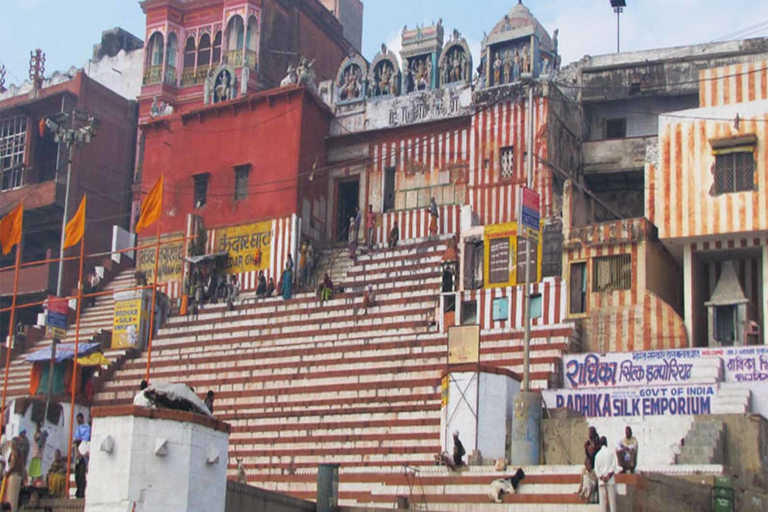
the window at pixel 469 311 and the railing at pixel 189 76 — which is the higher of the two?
the railing at pixel 189 76

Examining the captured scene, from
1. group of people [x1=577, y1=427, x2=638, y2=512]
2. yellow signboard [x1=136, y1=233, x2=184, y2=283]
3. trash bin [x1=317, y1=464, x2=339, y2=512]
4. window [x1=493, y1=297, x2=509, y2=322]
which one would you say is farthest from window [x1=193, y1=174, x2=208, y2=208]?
group of people [x1=577, y1=427, x2=638, y2=512]


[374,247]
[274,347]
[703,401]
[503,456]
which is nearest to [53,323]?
[274,347]

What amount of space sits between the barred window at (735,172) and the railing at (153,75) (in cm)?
2630

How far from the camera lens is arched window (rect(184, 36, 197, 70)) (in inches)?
1938

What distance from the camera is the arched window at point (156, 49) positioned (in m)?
49.5

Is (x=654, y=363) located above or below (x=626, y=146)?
below

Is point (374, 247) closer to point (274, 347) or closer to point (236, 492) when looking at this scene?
point (274, 347)

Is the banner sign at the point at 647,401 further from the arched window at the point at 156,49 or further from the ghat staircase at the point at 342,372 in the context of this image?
the arched window at the point at 156,49

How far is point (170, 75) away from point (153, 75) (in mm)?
688

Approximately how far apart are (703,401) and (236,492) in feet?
35.9

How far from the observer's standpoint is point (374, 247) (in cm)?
3753

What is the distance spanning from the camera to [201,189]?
1628 inches

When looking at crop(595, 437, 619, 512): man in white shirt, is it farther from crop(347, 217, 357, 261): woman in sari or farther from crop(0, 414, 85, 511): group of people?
crop(347, 217, 357, 261): woman in sari

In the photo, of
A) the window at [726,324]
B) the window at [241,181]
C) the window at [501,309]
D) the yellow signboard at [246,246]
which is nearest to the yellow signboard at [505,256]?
the window at [501,309]
